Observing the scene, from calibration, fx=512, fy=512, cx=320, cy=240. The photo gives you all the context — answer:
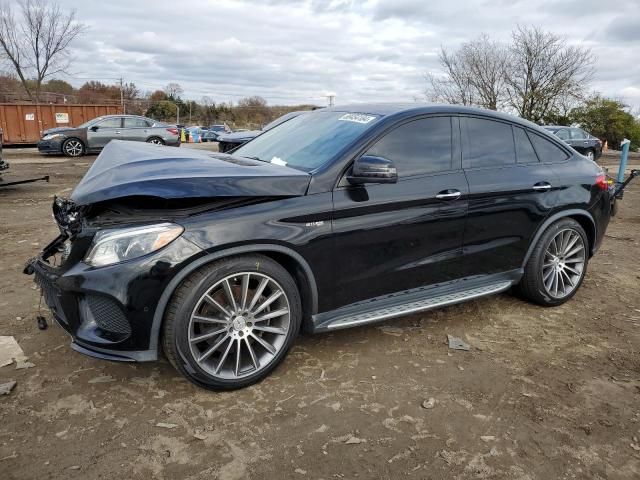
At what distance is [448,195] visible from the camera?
11.6 ft

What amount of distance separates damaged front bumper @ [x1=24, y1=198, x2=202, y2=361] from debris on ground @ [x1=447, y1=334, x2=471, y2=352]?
1.97 m

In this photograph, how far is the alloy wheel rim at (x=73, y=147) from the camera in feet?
56.5

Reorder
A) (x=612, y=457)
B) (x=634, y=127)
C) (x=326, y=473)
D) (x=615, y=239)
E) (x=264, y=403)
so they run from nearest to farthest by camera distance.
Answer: (x=326, y=473)
(x=612, y=457)
(x=264, y=403)
(x=615, y=239)
(x=634, y=127)

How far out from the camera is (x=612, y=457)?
8.22ft

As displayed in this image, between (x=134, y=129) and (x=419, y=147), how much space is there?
16.7 meters

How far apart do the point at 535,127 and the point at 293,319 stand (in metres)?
2.68

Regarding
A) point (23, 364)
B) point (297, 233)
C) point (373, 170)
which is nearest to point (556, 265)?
point (373, 170)

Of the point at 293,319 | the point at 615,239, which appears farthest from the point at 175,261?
the point at 615,239

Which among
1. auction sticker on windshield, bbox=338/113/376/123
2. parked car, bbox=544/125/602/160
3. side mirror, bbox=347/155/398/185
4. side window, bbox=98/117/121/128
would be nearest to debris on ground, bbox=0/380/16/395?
side mirror, bbox=347/155/398/185

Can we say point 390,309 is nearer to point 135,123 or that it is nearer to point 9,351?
point 9,351

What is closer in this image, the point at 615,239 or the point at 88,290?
the point at 88,290

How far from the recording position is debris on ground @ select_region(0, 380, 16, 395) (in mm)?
2895

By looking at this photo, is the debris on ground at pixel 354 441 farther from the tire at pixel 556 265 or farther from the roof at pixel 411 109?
the tire at pixel 556 265

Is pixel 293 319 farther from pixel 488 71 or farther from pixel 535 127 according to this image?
pixel 488 71
